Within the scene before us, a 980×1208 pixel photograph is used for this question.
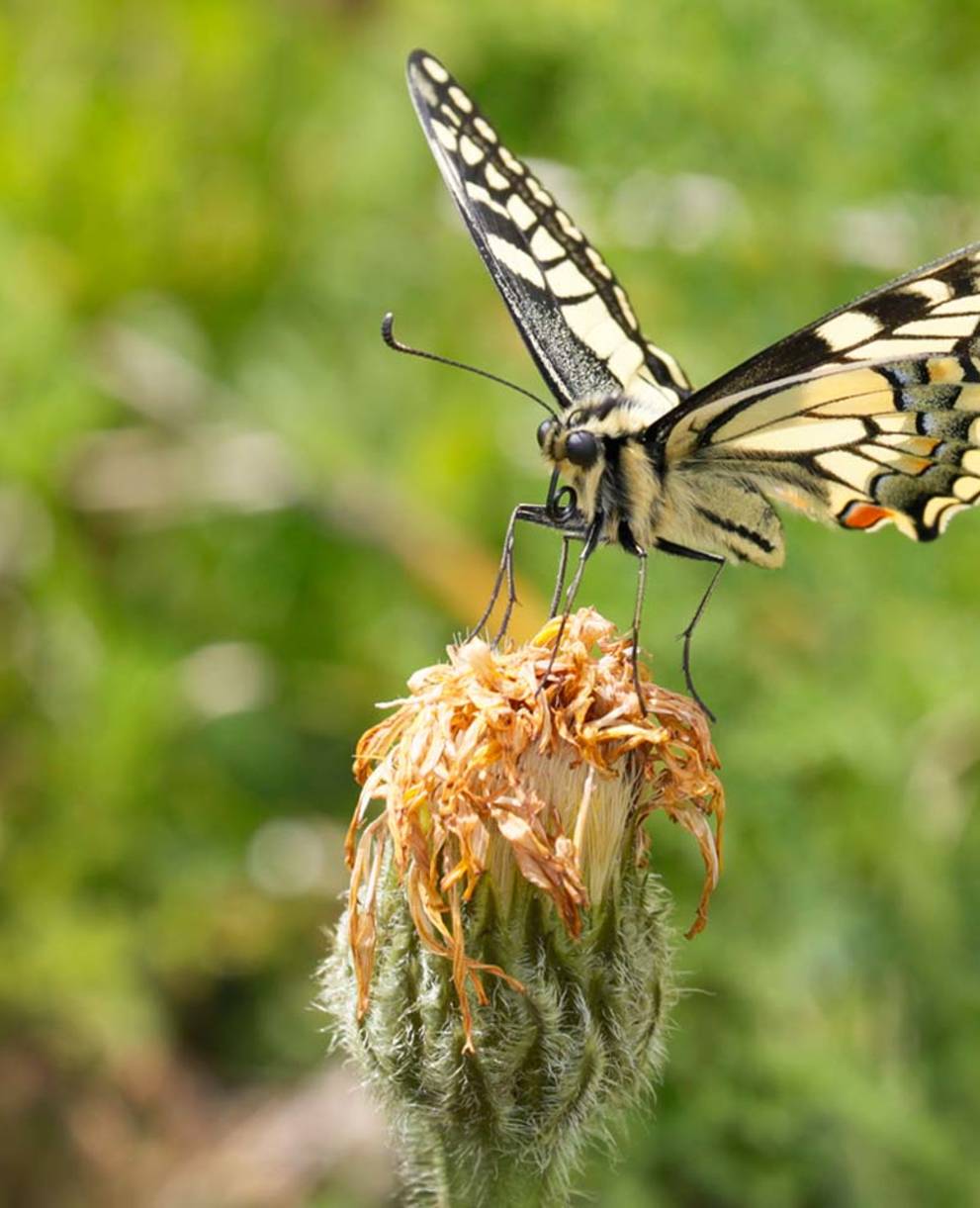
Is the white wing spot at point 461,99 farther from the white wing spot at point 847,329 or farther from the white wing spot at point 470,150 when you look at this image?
the white wing spot at point 847,329

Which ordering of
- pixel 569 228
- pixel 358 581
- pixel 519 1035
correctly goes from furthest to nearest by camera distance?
pixel 358 581
pixel 569 228
pixel 519 1035

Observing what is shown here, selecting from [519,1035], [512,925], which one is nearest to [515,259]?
[512,925]

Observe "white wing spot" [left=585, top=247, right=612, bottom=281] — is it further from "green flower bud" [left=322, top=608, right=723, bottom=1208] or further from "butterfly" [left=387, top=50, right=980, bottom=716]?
"green flower bud" [left=322, top=608, right=723, bottom=1208]

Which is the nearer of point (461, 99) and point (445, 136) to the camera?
point (445, 136)

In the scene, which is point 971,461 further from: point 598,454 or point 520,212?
point 520,212

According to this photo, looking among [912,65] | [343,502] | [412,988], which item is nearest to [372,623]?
[343,502]

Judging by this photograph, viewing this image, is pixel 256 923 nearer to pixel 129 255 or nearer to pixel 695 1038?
pixel 695 1038
